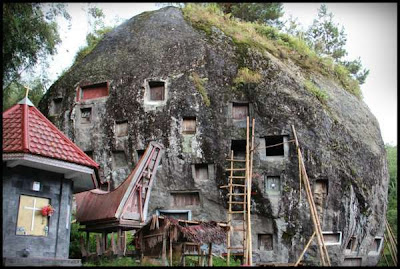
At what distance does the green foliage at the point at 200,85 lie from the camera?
22734 mm

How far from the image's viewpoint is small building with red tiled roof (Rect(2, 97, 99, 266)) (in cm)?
1216

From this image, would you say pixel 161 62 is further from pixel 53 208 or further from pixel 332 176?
pixel 53 208

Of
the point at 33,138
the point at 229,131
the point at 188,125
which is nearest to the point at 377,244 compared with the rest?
the point at 229,131

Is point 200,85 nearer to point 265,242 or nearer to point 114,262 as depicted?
point 265,242

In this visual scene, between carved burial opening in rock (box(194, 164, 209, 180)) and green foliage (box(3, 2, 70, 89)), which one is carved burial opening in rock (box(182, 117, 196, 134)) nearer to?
carved burial opening in rock (box(194, 164, 209, 180))

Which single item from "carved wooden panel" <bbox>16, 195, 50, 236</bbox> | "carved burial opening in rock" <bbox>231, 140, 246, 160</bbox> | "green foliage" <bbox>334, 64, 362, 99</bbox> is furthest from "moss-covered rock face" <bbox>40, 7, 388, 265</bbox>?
"carved wooden panel" <bbox>16, 195, 50, 236</bbox>

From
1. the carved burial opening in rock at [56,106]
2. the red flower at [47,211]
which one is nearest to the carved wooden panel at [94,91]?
the carved burial opening in rock at [56,106]

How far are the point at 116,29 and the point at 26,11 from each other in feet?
36.6

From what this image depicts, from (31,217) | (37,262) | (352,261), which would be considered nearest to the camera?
(37,262)

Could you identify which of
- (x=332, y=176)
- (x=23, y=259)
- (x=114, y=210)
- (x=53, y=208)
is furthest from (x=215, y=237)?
(x=332, y=176)

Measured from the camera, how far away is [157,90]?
23.8 metres

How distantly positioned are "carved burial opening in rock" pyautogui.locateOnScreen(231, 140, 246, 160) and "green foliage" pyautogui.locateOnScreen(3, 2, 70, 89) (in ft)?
33.1

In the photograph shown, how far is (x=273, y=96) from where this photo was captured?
74.1 ft

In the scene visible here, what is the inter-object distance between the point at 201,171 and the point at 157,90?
16.8 feet
